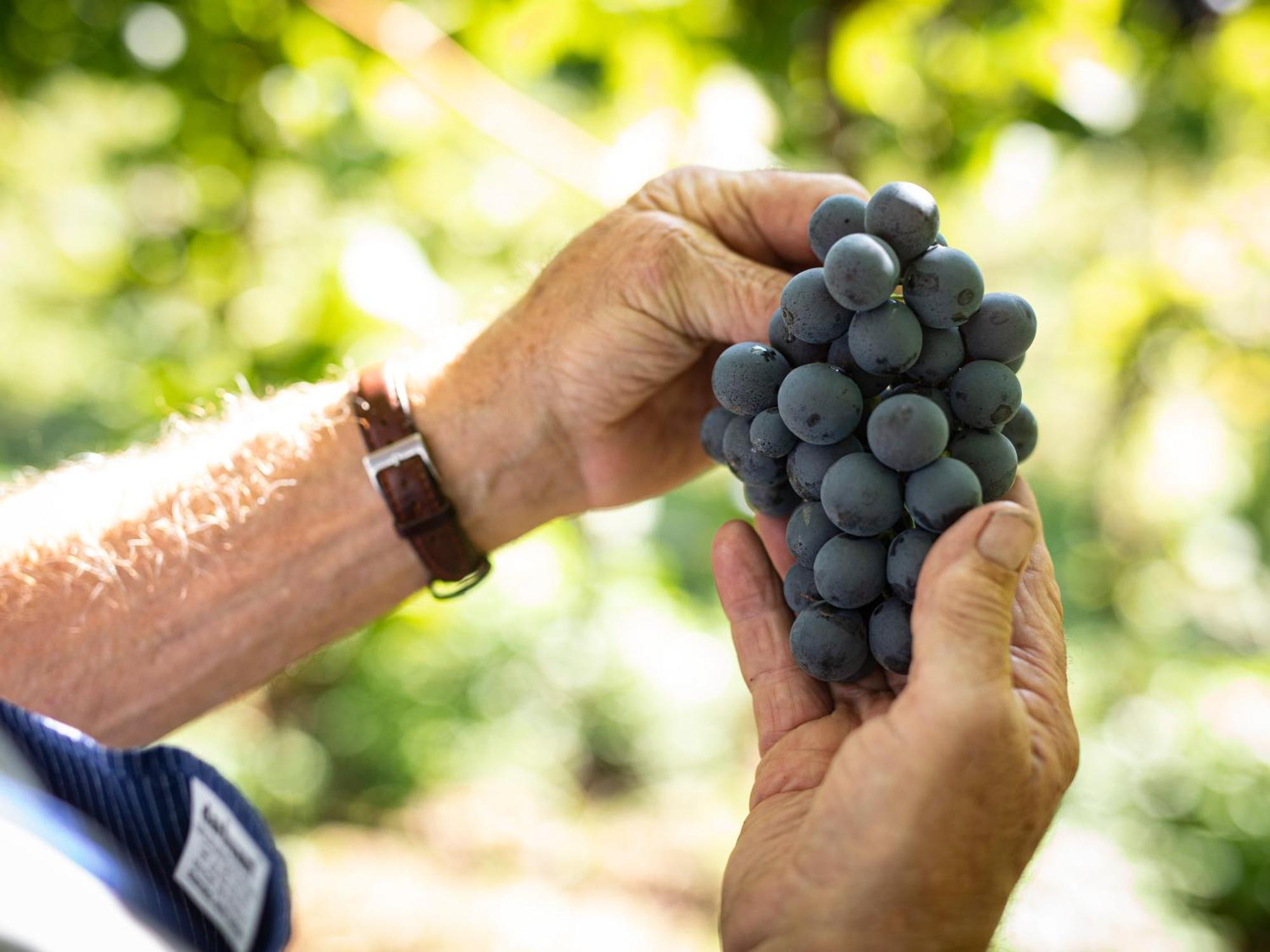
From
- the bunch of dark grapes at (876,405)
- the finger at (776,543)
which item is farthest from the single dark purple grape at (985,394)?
the finger at (776,543)

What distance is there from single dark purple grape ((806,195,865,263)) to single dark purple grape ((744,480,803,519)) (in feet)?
0.94

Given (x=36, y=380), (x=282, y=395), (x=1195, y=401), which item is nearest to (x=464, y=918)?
(x=282, y=395)

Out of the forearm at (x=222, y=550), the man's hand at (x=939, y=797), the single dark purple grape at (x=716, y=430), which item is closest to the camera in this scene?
the man's hand at (x=939, y=797)

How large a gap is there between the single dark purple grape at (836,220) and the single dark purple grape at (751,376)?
5.2 inches

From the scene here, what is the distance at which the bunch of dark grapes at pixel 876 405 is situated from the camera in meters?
0.90

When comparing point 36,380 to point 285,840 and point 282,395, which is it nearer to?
point 285,840

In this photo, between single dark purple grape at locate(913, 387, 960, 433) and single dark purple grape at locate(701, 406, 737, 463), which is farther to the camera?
single dark purple grape at locate(701, 406, 737, 463)

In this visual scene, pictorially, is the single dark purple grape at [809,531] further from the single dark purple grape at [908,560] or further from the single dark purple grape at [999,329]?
the single dark purple grape at [999,329]

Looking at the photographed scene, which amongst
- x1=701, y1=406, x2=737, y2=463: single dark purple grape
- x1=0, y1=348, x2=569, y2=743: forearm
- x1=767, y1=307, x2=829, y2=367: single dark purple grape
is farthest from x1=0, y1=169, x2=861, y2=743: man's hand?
x1=767, y1=307, x2=829, y2=367: single dark purple grape

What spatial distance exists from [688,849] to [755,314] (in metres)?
2.99

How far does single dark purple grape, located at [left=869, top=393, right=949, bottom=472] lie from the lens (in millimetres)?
883

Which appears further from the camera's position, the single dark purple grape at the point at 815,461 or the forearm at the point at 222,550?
the forearm at the point at 222,550

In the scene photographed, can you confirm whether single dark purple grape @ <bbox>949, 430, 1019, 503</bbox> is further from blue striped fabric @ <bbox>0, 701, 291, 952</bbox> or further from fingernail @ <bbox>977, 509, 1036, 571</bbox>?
blue striped fabric @ <bbox>0, 701, 291, 952</bbox>

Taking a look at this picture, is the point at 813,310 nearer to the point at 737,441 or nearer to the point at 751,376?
the point at 751,376
